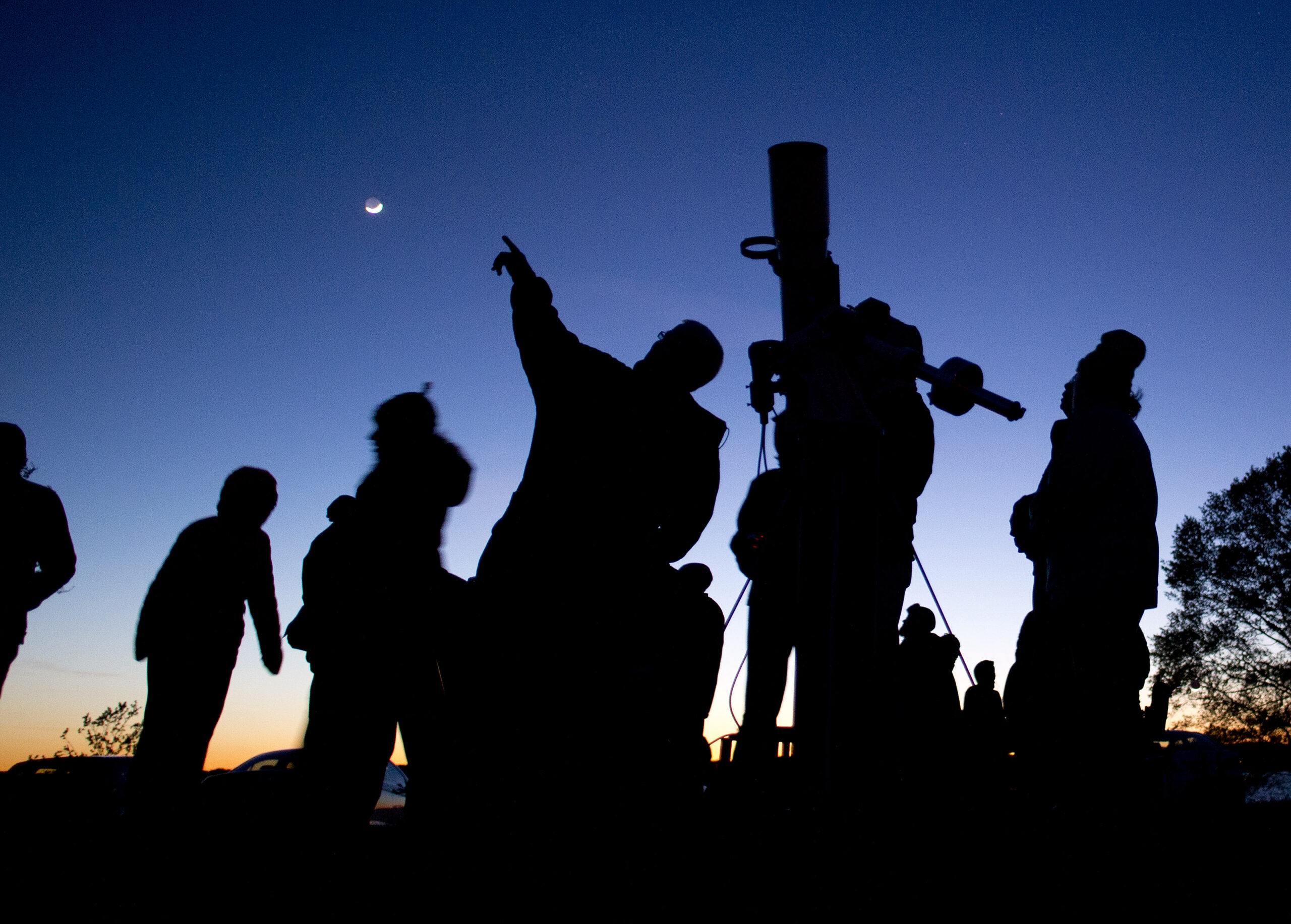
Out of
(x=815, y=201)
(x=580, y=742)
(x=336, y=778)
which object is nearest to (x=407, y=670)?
(x=336, y=778)

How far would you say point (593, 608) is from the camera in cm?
248

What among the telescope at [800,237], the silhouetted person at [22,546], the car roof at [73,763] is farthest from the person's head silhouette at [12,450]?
the car roof at [73,763]

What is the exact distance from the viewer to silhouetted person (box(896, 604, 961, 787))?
3939 millimetres

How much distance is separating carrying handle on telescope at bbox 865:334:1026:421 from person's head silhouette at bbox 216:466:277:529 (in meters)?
2.90

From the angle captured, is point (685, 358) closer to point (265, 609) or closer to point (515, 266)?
point (515, 266)

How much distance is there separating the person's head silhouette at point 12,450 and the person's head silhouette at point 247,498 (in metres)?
0.80

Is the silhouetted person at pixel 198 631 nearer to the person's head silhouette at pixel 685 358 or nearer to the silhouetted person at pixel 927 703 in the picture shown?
the person's head silhouette at pixel 685 358

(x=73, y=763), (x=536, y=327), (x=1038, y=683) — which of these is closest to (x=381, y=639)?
(x=536, y=327)

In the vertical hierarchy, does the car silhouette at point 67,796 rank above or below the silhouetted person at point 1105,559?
below

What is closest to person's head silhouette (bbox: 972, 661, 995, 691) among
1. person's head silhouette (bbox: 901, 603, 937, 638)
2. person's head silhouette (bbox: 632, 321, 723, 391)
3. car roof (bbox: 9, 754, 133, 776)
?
person's head silhouette (bbox: 901, 603, 937, 638)

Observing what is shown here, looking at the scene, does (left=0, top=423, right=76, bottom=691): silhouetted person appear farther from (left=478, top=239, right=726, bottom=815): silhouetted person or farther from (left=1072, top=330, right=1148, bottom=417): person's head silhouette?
(left=1072, top=330, right=1148, bottom=417): person's head silhouette

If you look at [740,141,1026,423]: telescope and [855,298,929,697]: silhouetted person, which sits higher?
[740,141,1026,423]: telescope

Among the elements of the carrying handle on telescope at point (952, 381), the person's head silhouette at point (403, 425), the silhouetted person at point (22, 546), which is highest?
the carrying handle on telescope at point (952, 381)

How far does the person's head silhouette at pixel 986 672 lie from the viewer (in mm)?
5102
